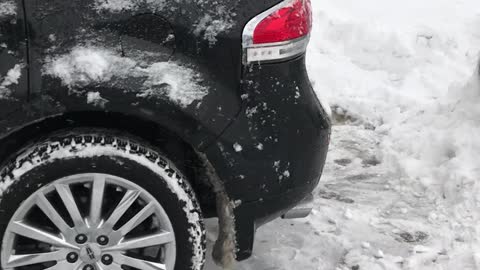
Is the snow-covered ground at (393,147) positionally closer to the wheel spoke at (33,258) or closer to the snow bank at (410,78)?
the snow bank at (410,78)

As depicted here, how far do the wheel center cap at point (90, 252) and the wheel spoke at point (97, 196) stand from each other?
128mm

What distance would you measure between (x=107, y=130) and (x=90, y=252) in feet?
1.70

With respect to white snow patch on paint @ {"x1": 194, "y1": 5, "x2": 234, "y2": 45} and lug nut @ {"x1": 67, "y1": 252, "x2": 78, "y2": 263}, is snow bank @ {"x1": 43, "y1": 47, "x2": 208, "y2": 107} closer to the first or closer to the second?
white snow patch on paint @ {"x1": 194, "y1": 5, "x2": 234, "y2": 45}

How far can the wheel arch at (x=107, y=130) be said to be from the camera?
2664 millimetres

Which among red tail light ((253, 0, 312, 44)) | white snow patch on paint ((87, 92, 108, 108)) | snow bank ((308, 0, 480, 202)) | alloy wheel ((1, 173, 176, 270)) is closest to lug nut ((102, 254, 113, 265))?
alloy wheel ((1, 173, 176, 270))

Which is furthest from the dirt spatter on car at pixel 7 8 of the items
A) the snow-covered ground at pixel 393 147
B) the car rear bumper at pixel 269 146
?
the snow-covered ground at pixel 393 147

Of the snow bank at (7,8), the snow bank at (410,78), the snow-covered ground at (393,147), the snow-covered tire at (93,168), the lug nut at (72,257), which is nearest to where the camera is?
the snow bank at (7,8)

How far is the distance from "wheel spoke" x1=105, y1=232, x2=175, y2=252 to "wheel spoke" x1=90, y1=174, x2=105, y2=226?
168 millimetres

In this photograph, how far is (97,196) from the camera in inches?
103

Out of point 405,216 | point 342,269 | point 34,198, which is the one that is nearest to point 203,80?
point 34,198

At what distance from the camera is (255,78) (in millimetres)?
2688

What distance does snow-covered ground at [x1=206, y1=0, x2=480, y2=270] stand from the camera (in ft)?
12.2

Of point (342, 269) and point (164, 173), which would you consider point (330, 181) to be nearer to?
point (342, 269)

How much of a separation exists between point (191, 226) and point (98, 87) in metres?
0.71
